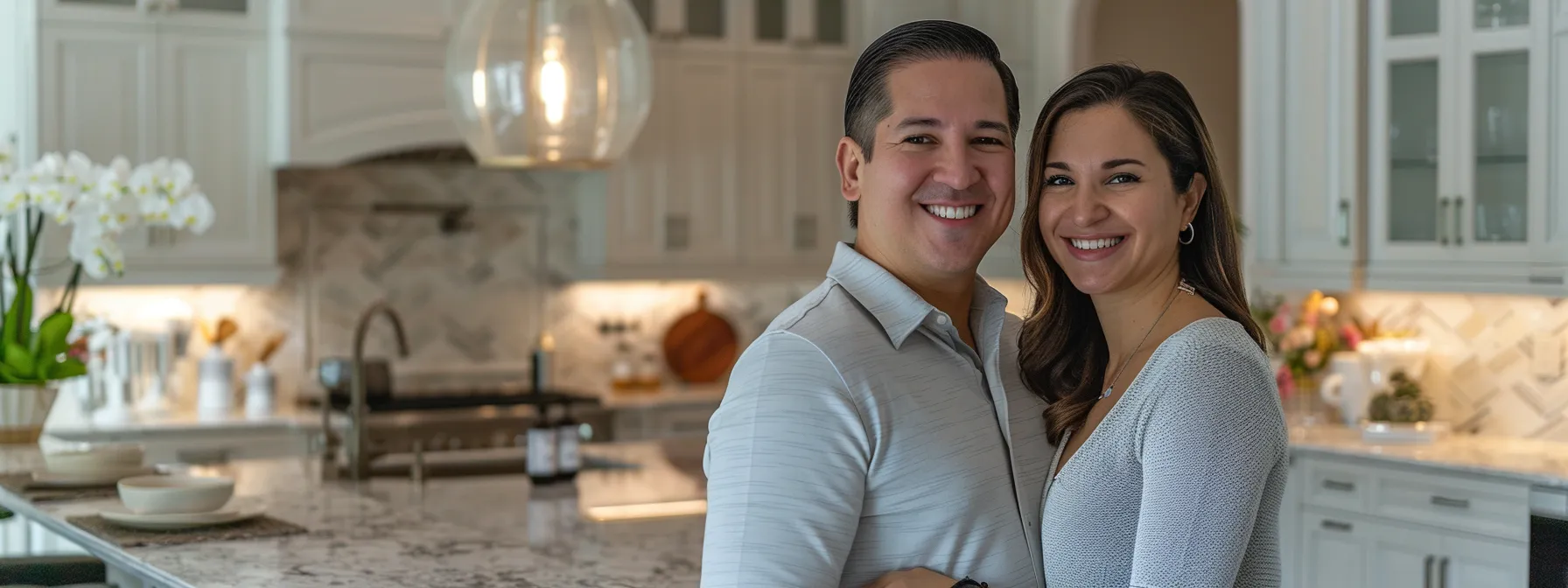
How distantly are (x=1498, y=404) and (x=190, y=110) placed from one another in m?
4.41

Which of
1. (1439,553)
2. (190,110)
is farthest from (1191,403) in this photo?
(190,110)

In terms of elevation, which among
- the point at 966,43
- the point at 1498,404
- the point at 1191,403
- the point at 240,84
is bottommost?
the point at 1498,404

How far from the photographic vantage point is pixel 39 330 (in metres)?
3.98

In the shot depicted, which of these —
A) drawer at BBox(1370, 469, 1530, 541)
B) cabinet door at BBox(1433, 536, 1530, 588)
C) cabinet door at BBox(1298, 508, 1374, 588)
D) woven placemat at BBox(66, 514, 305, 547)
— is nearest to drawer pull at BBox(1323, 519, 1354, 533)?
cabinet door at BBox(1298, 508, 1374, 588)

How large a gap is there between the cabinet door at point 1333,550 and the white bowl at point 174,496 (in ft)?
10.6

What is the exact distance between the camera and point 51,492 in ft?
Result: 10.7

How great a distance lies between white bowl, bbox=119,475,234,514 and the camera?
284 cm

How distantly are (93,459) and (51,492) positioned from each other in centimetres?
12

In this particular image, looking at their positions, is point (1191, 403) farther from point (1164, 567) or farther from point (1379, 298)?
point (1379, 298)

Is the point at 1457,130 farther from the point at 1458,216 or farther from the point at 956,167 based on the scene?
the point at 956,167

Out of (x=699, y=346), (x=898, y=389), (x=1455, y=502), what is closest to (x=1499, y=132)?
A: (x=1455, y=502)

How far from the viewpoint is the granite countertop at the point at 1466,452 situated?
165 inches

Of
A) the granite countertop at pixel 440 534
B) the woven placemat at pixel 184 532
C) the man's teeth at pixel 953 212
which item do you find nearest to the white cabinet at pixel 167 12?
the granite countertop at pixel 440 534

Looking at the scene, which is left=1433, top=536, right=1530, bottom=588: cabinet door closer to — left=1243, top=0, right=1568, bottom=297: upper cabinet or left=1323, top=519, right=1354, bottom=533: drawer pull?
left=1323, top=519, right=1354, bottom=533: drawer pull
